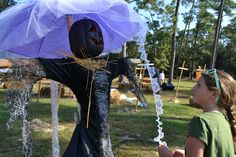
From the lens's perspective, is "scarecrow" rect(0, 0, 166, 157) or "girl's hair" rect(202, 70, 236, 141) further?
"scarecrow" rect(0, 0, 166, 157)

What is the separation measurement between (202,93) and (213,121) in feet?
0.72

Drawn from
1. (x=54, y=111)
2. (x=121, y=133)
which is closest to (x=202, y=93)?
(x=54, y=111)

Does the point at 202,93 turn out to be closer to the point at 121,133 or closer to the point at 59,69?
the point at 59,69

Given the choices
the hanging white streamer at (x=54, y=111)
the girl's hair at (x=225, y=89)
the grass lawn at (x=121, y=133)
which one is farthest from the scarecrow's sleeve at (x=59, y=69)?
the grass lawn at (x=121, y=133)

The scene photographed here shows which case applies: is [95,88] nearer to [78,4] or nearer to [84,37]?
[84,37]

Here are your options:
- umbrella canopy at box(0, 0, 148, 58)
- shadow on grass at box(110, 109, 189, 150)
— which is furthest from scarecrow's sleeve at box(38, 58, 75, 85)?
shadow on grass at box(110, 109, 189, 150)

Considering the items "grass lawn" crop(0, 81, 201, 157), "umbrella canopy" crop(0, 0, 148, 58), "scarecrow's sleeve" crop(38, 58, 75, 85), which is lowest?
"grass lawn" crop(0, 81, 201, 157)

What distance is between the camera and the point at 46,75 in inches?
105

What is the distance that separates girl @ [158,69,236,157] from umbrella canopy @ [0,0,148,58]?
59.3 inches

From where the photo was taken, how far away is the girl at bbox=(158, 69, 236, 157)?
6.44 feet

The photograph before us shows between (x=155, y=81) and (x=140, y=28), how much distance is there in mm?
769

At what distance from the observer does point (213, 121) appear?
2000 millimetres

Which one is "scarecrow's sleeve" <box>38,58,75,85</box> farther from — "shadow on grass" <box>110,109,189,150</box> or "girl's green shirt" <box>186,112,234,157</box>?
"shadow on grass" <box>110,109,189,150</box>

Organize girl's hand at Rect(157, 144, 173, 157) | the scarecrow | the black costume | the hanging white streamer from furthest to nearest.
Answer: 1. the hanging white streamer
2. the black costume
3. the scarecrow
4. girl's hand at Rect(157, 144, 173, 157)
